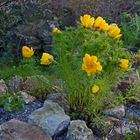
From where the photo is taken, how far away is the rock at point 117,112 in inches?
176

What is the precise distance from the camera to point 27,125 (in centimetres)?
404

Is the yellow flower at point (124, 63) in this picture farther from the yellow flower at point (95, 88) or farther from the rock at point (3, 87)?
the rock at point (3, 87)

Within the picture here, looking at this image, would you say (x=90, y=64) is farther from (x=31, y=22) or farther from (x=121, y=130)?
(x=31, y=22)

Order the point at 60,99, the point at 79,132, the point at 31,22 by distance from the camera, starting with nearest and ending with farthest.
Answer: the point at 79,132 → the point at 60,99 → the point at 31,22

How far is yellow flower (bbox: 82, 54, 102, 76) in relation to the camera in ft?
12.7

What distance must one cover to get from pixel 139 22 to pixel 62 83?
2.72 metres

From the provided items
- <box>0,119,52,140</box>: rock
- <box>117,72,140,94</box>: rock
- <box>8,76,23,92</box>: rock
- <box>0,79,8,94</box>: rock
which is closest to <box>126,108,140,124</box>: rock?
<box>117,72,140,94</box>: rock

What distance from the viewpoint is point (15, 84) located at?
15.8ft

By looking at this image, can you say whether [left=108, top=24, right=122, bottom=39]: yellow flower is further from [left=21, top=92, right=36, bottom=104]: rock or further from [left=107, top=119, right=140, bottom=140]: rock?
[left=21, top=92, right=36, bottom=104]: rock

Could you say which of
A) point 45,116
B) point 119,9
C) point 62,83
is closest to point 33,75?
point 62,83

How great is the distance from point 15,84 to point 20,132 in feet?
3.18

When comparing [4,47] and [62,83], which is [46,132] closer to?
[62,83]

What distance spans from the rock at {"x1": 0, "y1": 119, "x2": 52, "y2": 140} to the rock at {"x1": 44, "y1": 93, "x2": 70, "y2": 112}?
482 millimetres

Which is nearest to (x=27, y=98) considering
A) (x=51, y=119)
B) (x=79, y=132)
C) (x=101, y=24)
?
(x=51, y=119)
